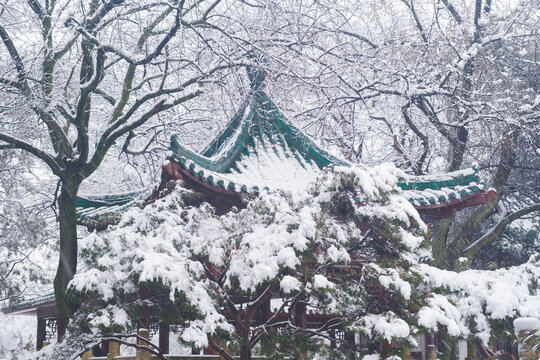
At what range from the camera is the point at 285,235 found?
4520 mm

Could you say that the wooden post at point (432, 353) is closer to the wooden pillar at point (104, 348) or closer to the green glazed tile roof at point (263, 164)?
the green glazed tile roof at point (263, 164)

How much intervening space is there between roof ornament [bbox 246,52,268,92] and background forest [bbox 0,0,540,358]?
0.04 metres

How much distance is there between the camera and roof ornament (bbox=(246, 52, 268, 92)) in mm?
7024

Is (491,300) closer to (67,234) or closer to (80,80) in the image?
(67,234)

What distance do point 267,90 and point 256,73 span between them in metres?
0.30

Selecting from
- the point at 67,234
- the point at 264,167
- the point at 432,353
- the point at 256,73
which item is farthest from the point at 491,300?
the point at 67,234

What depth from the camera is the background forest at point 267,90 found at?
6.86 m

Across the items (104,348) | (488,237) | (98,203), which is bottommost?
(104,348)

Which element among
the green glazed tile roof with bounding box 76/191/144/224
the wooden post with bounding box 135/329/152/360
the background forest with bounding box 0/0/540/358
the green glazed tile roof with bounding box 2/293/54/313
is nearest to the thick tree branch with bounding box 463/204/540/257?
the background forest with bounding box 0/0/540/358

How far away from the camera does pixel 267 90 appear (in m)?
7.62

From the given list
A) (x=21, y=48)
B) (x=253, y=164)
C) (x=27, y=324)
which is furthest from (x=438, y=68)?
(x=27, y=324)

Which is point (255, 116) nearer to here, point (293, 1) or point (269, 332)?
point (293, 1)

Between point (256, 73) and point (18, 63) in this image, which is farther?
point (256, 73)

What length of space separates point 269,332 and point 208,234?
896 millimetres
